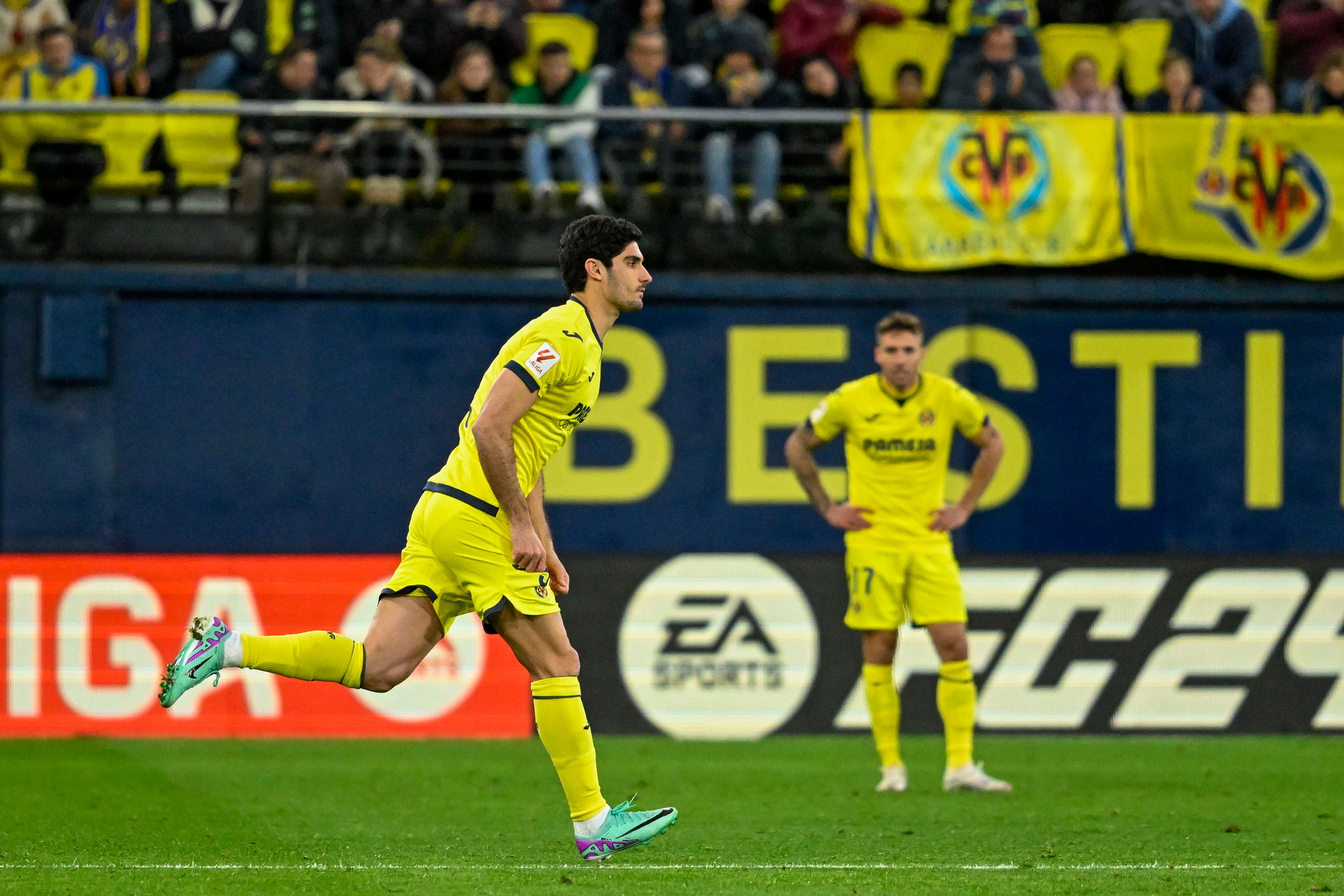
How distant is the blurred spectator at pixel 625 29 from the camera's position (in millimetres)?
13672

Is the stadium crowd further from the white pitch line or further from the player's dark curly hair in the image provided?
the white pitch line

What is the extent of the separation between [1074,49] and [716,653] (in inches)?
219

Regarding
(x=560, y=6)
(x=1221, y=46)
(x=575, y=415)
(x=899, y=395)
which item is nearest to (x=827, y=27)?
(x=560, y=6)

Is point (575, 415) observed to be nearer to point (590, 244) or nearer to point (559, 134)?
point (590, 244)

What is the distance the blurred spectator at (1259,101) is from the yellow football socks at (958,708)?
233 inches

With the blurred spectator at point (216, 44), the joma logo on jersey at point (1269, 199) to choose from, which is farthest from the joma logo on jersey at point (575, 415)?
the blurred spectator at point (216, 44)

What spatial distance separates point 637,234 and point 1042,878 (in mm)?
2448

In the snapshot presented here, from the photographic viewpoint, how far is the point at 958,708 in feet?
28.4

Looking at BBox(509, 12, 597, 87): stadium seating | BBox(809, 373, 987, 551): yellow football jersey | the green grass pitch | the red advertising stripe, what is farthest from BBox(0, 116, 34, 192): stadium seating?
BBox(809, 373, 987, 551): yellow football jersey

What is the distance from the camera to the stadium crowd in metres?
12.4

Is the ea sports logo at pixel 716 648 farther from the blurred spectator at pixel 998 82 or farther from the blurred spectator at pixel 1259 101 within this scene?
the blurred spectator at pixel 1259 101

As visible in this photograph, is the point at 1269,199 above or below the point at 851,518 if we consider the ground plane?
above

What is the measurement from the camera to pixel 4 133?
12.2 metres

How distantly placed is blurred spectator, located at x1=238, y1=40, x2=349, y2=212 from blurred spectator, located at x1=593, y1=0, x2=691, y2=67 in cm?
214
